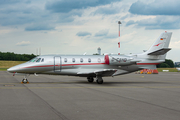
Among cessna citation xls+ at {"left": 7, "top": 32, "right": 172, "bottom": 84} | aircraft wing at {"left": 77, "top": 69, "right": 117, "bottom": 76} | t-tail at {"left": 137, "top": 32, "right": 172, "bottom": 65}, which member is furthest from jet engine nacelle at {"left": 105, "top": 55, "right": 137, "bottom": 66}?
t-tail at {"left": 137, "top": 32, "right": 172, "bottom": 65}

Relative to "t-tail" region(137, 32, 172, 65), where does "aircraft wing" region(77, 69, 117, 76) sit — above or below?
below

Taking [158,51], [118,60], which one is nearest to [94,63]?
[118,60]

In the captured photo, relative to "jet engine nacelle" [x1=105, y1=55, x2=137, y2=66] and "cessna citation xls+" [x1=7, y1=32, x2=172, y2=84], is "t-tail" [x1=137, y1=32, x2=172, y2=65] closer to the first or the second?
"cessna citation xls+" [x1=7, y1=32, x2=172, y2=84]

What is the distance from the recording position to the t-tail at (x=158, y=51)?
26.7 metres

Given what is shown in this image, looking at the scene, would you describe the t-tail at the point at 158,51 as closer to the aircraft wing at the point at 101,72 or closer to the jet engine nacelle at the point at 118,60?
the jet engine nacelle at the point at 118,60

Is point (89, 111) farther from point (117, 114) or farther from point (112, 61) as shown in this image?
point (112, 61)

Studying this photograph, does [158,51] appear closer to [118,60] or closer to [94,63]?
[118,60]

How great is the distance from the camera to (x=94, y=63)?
84.1 ft

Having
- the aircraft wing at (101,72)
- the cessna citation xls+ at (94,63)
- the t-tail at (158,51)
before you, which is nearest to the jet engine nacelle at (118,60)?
the cessna citation xls+ at (94,63)

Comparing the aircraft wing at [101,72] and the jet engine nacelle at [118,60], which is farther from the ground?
the jet engine nacelle at [118,60]

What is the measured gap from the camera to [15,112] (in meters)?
9.16

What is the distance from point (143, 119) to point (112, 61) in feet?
57.6

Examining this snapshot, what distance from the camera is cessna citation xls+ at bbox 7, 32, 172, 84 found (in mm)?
24125

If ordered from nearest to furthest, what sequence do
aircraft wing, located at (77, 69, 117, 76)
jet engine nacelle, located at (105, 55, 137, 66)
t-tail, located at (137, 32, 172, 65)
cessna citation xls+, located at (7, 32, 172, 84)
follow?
1. aircraft wing, located at (77, 69, 117, 76)
2. cessna citation xls+, located at (7, 32, 172, 84)
3. jet engine nacelle, located at (105, 55, 137, 66)
4. t-tail, located at (137, 32, 172, 65)
